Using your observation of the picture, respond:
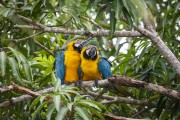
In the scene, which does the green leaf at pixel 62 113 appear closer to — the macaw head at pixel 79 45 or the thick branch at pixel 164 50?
the thick branch at pixel 164 50

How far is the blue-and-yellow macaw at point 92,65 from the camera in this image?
143 inches

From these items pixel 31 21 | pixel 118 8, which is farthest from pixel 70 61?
pixel 118 8

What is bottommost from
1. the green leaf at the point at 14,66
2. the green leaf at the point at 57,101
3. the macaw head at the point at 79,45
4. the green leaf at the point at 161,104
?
the green leaf at the point at 161,104

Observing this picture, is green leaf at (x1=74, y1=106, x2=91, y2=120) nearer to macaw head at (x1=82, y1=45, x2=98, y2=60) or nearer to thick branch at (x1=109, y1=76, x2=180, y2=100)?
thick branch at (x1=109, y1=76, x2=180, y2=100)

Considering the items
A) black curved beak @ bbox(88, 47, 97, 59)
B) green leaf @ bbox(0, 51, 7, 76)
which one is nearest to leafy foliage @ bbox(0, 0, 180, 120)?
green leaf @ bbox(0, 51, 7, 76)

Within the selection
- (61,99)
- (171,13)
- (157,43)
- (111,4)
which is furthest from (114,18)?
(171,13)

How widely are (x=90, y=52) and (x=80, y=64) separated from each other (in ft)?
0.77

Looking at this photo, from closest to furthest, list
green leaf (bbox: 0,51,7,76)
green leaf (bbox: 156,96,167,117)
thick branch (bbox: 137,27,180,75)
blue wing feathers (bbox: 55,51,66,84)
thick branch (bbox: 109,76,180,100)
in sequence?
green leaf (bbox: 0,51,7,76), thick branch (bbox: 109,76,180,100), thick branch (bbox: 137,27,180,75), green leaf (bbox: 156,96,167,117), blue wing feathers (bbox: 55,51,66,84)

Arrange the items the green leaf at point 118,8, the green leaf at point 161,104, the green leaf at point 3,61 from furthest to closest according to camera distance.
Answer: the green leaf at point 161,104 < the green leaf at point 3,61 < the green leaf at point 118,8

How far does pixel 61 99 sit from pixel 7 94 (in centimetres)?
116

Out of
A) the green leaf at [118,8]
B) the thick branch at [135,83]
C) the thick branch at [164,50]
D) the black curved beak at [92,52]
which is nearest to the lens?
the green leaf at [118,8]

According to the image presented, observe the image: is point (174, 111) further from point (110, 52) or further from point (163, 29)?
point (110, 52)

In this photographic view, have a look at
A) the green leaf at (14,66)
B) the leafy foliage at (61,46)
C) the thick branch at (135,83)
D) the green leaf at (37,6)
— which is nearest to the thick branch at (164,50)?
the leafy foliage at (61,46)

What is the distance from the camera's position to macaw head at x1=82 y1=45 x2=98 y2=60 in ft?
11.8
